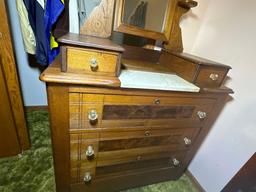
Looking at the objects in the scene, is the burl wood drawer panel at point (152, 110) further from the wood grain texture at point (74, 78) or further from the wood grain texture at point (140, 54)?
the wood grain texture at point (140, 54)

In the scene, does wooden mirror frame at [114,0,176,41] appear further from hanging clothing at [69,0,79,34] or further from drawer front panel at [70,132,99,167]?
drawer front panel at [70,132,99,167]

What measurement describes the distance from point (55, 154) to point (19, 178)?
2.26ft

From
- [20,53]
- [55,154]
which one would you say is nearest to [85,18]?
[55,154]

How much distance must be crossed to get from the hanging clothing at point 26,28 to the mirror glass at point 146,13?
25.5 inches

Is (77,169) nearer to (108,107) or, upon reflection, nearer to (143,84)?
(108,107)

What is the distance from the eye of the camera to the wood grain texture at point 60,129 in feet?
2.14

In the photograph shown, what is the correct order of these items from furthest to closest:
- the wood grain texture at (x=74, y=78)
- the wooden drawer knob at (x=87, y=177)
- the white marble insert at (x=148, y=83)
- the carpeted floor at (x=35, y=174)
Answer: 1. the carpeted floor at (x=35, y=174)
2. the wooden drawer knob at (x=87, y=177)
3. the white marble insert at (x=148, y=83)
4. the wood grain texture at (x=74, y=78)

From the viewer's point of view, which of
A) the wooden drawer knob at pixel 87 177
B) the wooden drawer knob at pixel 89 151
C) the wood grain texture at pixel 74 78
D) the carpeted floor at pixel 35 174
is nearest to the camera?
the wood grain texture at pixel 74 78

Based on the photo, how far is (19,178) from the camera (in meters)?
1.20

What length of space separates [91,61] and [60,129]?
364 millimetres

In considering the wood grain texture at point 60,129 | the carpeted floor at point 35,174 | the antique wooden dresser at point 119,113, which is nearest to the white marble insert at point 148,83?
the antique wooden dresser at point 119,113

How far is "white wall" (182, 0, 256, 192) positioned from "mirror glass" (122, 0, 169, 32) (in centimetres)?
31

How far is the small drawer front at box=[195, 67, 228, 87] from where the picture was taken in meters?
0.90

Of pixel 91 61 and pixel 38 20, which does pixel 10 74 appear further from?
pixel 91 61
